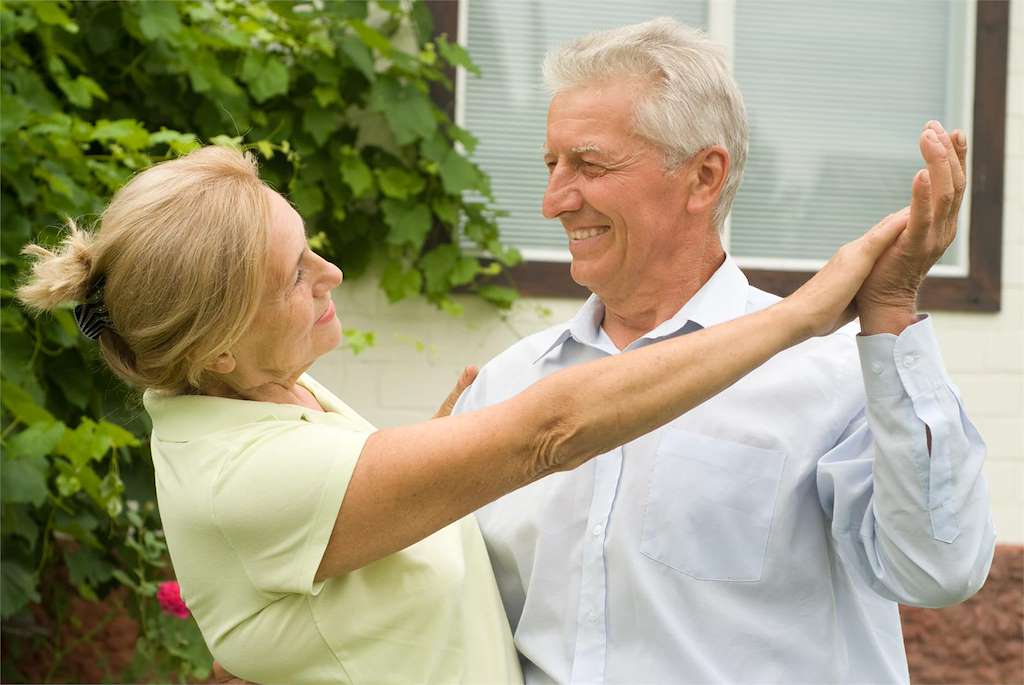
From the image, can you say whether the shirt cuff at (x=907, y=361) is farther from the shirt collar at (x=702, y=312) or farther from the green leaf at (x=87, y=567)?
the green leaf at (x=87, y=567)

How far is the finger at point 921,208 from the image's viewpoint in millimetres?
1582

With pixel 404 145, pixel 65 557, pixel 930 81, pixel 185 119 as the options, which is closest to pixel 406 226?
pixel 404 145

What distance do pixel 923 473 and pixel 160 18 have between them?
9.13 feet

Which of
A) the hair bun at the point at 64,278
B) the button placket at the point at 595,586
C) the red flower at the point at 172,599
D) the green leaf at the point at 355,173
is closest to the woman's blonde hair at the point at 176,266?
the hair bun at the point at 64,278

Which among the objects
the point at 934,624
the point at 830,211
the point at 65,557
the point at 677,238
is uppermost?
the point at 677,238

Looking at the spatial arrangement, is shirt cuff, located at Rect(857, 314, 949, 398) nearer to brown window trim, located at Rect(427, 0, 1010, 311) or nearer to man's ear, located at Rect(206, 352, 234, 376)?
man's ear, located at Rect(206, 352, 234, 376)

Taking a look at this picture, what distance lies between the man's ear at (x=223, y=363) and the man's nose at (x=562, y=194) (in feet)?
2.33

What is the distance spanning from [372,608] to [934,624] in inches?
115

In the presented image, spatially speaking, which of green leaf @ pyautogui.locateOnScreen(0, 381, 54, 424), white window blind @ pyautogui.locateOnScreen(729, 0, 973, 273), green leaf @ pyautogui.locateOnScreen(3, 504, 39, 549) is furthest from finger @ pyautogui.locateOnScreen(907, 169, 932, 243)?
white window blind @ pyautogui.locateOnScreen(729, 0, 973, 273)

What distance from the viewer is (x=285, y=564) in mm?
1619

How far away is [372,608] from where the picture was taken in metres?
1.70

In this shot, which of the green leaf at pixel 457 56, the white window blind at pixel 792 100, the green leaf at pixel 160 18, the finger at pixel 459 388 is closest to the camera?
the finger at pixel 459 388

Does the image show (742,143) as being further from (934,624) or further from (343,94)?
(934,624)

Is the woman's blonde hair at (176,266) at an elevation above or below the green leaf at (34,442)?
above
